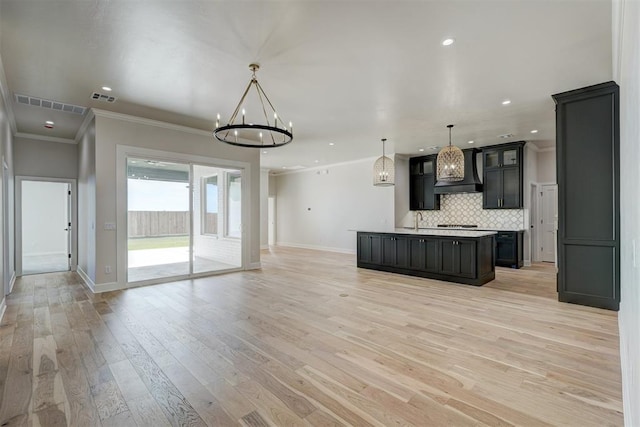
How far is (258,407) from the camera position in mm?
2074

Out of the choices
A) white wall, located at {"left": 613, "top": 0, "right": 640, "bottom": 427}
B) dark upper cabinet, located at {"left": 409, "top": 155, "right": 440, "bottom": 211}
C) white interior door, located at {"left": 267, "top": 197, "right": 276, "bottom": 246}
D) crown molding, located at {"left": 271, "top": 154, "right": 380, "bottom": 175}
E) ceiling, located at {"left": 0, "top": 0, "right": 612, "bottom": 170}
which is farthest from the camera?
white interior door, located at {"left": 267, "top": 197, "right": 276, "bottom": 246}

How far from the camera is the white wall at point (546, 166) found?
26.5 feet

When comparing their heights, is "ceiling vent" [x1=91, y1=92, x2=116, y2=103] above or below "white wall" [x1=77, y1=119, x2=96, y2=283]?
above

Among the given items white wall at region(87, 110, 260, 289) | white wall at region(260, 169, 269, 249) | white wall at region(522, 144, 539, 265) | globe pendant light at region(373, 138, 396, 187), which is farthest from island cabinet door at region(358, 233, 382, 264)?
white wall at region(260, 169, 269, 249)

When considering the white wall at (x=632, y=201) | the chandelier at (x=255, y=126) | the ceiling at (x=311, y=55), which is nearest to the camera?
the white wall at (x=632, y=201)

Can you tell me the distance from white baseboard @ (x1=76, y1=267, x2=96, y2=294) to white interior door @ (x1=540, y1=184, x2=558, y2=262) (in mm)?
10284

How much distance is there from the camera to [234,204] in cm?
725

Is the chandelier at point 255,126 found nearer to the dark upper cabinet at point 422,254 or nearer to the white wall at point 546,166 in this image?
the dark upper cabinet at point 422,254

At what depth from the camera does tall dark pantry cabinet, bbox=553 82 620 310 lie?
400cm

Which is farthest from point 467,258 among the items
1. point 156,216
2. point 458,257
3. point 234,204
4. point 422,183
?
point 156,216

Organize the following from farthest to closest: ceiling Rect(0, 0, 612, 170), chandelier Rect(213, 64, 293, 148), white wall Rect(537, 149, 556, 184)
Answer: white wall Rect(537, 149, 556, 184) < chandelier Rect(213, 64, 293, 148) < ceiling Rect(0, 0, 612, 170)

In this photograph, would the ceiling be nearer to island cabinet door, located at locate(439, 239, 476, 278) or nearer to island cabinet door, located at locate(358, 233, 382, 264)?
island cabinet door, located at locate(439, 239, 476, 278)

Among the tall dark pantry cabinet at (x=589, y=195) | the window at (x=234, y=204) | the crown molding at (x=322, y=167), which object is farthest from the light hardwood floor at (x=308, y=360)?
the crown molding at (x=322, y=167)

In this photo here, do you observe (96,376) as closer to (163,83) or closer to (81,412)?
(81,412)
